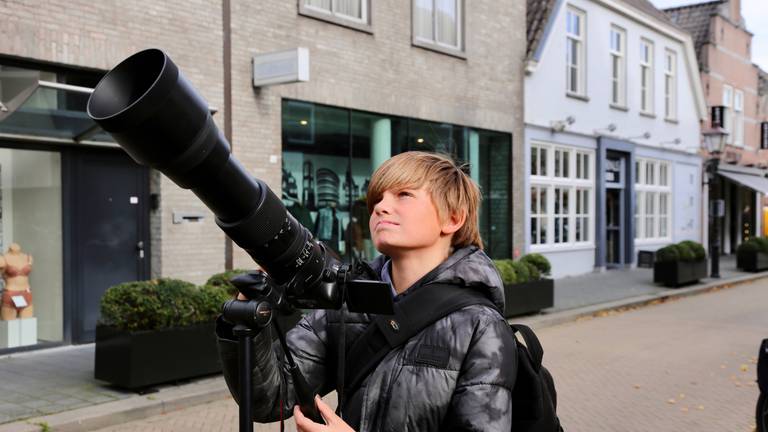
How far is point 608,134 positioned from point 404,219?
722 inches

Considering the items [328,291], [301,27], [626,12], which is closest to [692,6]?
[626,12]

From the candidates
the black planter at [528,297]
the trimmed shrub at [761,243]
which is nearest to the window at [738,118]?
the trimmed shrub at [761,243]

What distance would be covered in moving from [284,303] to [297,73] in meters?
7.91

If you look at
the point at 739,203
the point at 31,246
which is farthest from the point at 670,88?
the point at 31,246

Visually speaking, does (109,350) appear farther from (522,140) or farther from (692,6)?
(692,6)

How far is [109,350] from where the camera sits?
248 inches

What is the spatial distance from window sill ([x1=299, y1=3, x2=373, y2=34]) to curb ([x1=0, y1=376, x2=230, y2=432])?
21.1 feet

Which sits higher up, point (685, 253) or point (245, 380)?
point (245, 380)

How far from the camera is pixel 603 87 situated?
1906 centimetres

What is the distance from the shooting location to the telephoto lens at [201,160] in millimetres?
1372

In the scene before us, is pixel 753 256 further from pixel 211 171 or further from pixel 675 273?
pixel 211 171

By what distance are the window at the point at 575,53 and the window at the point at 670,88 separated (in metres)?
5.44

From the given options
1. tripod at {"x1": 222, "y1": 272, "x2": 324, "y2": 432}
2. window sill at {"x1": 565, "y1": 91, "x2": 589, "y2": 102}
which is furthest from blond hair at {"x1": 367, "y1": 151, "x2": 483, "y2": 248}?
window sill at {"x1": 565, "y1": 91, "x2": 589, "y2": 102}

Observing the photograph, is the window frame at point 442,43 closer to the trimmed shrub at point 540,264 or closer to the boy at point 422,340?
the trimmed shrub at point 540,264
